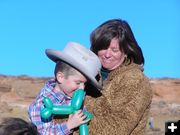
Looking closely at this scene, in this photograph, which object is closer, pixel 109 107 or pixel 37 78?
pixel 109 107

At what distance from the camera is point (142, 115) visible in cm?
450

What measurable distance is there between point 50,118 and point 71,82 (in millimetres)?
332

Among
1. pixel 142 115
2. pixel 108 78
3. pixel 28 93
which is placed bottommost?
pixel 28 93

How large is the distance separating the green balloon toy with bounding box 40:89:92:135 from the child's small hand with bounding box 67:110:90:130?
36 mm

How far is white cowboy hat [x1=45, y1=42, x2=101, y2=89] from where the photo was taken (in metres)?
4.46

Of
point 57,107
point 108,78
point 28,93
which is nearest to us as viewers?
point 57,107

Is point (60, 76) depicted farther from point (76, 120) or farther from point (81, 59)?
point (76, 120)

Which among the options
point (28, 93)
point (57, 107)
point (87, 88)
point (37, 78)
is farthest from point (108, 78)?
point (37, 78)

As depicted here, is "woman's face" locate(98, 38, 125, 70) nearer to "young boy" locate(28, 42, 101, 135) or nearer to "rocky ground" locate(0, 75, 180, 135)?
"young boy" locate(28, 42, 101, 135)

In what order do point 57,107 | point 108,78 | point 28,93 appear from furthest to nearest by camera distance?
point 28,93 < point 108,78 < point 57,107

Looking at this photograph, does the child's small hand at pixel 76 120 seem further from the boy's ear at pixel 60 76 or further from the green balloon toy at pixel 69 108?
the boy's ear at pixel 60 76

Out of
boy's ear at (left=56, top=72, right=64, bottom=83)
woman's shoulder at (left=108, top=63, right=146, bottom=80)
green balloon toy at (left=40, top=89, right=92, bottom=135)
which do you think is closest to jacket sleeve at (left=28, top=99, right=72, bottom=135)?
green balloon toy at (left=40, top=89, right=92, bottom=135)

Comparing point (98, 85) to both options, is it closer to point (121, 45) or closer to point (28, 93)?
point (121, 45)

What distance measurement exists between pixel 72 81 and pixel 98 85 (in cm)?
21
